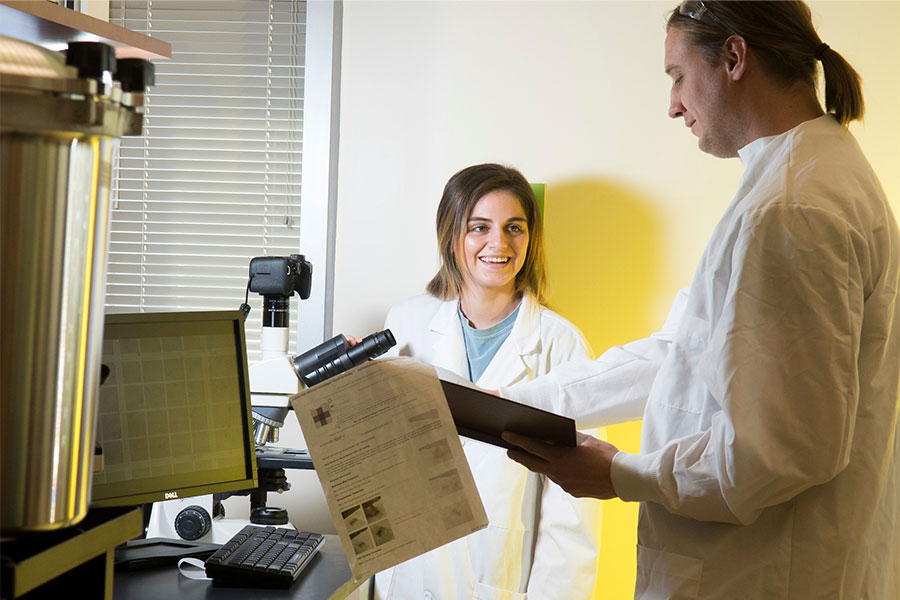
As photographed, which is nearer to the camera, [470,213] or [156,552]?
[156,552]

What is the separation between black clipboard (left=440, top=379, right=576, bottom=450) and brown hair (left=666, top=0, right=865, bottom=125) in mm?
612

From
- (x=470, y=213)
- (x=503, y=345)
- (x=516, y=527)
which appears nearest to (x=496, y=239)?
(x=470, y=213)

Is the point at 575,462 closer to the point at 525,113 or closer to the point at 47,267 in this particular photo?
the point at 47,267

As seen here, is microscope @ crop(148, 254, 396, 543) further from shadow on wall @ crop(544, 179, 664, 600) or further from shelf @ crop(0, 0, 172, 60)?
shadow on wall @ crop(544, 179, 664, 600)

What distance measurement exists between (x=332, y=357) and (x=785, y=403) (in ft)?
3.32

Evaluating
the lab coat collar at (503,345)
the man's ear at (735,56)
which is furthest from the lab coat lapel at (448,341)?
the man's ear at (735,56)

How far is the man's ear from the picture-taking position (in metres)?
1.20

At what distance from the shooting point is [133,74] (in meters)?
0.62

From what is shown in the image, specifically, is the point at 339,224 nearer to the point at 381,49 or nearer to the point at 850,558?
the point at 381,49

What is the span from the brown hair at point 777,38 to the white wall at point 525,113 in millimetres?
1013

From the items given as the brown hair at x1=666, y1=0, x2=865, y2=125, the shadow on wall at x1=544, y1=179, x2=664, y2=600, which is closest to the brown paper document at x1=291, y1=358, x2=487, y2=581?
the brown hair at x1=666, y1=0, x2=865, y2=125

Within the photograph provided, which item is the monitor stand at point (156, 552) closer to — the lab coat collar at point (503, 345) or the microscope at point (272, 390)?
the microscope at point (272, 390)

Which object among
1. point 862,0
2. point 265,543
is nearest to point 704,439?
point 265,543

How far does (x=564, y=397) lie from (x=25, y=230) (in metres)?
1.34
